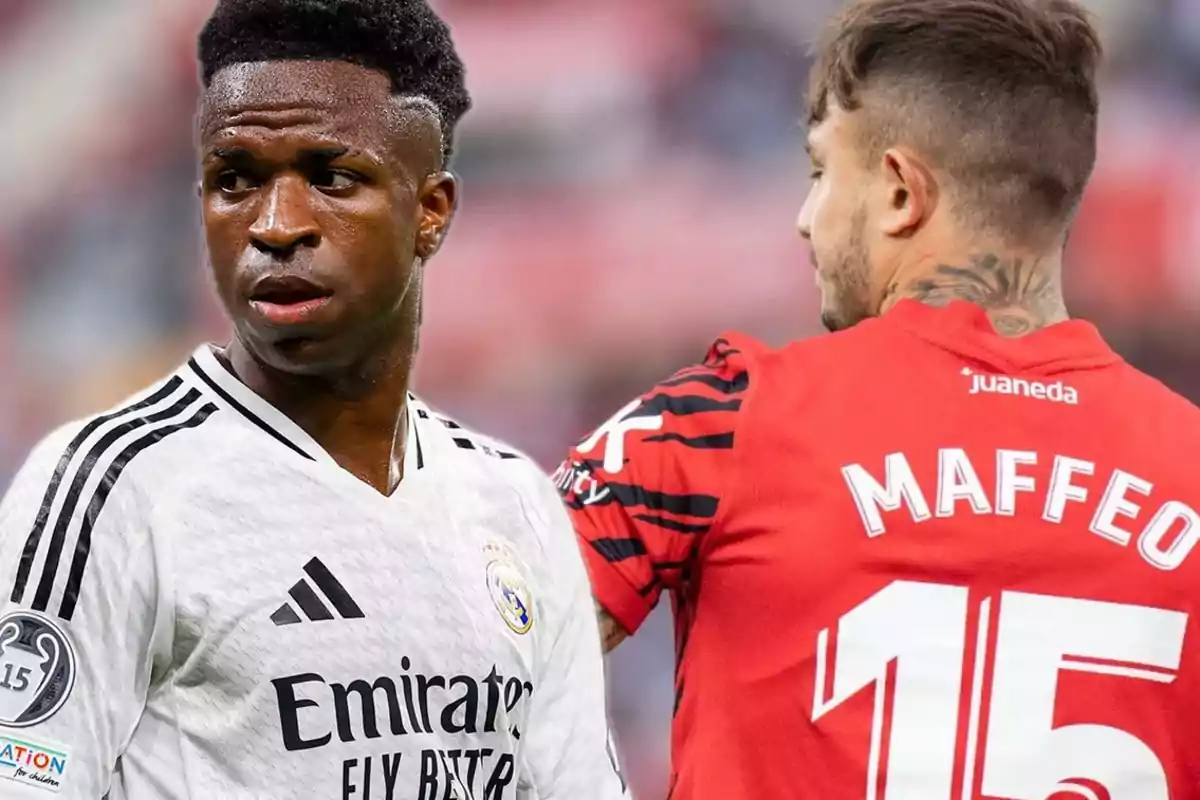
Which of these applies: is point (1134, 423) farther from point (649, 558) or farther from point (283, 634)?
point (283, 634)

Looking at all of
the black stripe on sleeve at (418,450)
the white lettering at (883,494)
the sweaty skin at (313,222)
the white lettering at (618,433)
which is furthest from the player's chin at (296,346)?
the white lettering at (883,494)

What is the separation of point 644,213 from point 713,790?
13.6ft

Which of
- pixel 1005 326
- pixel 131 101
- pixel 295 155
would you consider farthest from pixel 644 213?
pixel 295 155

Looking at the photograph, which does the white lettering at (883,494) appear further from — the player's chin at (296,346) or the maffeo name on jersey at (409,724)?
the player's chin at (296,346)

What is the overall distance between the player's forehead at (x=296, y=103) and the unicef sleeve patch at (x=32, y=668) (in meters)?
0.51

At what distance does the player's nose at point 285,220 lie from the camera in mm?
1762

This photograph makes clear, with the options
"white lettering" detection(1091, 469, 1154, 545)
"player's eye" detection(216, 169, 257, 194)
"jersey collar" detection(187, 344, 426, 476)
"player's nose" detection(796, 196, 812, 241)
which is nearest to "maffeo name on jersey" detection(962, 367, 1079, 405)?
"white lettering" detection(1091, 469, 1154, 545)

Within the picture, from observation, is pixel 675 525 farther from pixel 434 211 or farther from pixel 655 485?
pixel 434 211

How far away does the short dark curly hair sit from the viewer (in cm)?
182

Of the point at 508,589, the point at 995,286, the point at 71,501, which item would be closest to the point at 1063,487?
the point at 995,286

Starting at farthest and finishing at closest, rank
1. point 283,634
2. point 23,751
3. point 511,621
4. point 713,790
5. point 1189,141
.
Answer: point 1189,141
point 713,790
point 511,621
point 283,634
point 23,751

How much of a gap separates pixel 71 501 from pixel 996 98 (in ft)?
4.21

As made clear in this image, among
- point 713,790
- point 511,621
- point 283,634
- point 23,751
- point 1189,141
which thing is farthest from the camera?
point 1189,141

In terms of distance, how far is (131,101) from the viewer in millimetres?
6297
